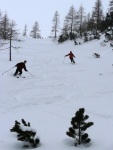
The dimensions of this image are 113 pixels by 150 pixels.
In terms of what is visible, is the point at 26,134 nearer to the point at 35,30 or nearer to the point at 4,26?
the point at 4,26

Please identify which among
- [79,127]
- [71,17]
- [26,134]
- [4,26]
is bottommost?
[26,134]

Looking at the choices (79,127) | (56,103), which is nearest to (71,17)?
(56,103)

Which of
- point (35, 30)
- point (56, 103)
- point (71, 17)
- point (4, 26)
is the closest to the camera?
point (56, 103)

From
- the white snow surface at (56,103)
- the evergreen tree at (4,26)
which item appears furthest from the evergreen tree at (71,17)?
the white snow surface at (56,103)

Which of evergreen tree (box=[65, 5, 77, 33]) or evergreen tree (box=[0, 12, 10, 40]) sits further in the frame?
evergreen tree (box=[65, 5, 77, 33])

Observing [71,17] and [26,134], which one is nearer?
[26,134]

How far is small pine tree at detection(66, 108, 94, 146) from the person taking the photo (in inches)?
248

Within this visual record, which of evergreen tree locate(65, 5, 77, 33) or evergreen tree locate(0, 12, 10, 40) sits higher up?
evergreen tree locate(65, 5, 77, 33)

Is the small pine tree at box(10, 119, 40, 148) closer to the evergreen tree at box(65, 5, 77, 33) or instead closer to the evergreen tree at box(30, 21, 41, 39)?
the evergreen tree at box(65, 5, 77, 33)

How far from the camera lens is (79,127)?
6.36 metres

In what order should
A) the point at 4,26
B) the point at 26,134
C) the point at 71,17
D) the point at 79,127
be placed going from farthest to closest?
1. the point at 71,17
2. the point at 4,26
3. the point at 79,127
4. the point at 26,134

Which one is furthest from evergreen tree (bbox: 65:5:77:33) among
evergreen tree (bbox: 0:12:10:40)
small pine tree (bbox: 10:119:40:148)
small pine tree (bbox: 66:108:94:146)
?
small pine tree (bbox: 10:119:40:148)

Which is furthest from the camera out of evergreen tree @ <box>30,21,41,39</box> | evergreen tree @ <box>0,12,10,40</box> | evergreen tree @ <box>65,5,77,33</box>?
evergreen tree @ <box>30,21,41,39</box>

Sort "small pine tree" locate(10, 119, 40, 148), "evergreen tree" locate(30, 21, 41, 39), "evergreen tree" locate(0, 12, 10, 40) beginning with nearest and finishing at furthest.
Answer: "small pine tree" locate(10, 119, 40, 148) < "evergreen tree" locate(0, 12, 10, 40) < "evergreen tree" locate(30, 21, 41, 39)
